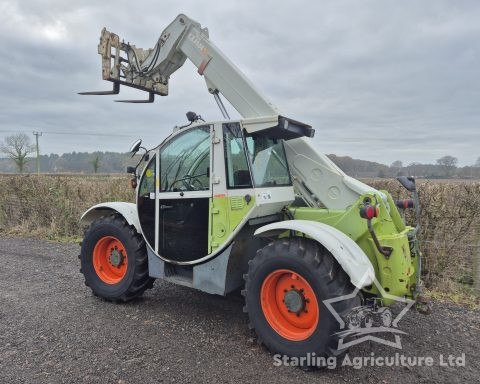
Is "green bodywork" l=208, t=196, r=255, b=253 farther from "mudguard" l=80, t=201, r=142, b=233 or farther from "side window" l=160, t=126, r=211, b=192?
"mudguard" l=80, t=201, r=142, b=233

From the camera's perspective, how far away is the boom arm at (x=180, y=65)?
14.7 feet

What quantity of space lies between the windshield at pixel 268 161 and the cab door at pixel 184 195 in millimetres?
488

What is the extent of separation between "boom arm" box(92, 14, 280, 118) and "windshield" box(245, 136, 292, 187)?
0.37 meters

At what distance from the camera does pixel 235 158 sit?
4.07m

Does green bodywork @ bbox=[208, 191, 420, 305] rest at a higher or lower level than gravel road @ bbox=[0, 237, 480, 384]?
higher

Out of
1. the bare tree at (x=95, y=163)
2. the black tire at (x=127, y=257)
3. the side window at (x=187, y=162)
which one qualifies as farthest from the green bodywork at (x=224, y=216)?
the bare tree at (x=95, y=163)

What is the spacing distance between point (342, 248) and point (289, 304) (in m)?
0.72

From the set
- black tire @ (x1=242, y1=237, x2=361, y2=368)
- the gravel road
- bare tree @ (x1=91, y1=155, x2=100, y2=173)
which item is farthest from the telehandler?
bare tree @ (x1=91, y1=155, x2=100, y2=173)

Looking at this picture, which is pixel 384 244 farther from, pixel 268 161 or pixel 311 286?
pixel 268 161

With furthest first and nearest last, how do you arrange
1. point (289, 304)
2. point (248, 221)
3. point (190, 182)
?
point (190, 182)
point (248, 221)
point (289, 304)

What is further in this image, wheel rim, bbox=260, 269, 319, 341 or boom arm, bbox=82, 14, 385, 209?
boom arm, bbox=82, 14, 385, 209

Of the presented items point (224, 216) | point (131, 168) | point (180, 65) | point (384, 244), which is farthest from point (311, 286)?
point (180, 65)

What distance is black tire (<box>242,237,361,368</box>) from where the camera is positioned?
321 centimetres

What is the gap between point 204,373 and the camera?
3299mm
